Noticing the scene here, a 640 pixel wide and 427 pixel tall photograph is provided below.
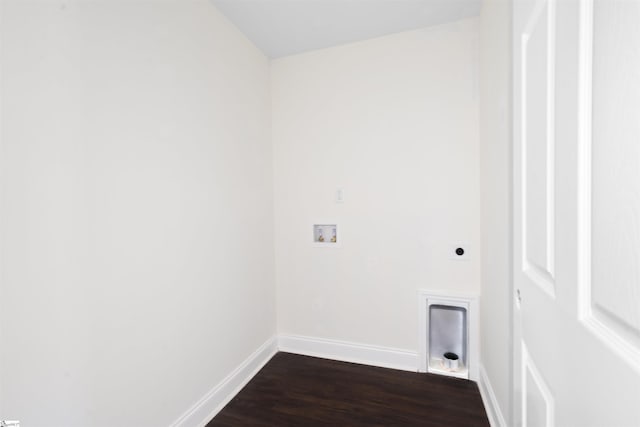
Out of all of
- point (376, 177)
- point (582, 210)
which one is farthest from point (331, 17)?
point (582, 210)

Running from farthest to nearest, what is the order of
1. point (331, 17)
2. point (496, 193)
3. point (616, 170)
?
point (331, 17)
point (496, 193)
point (616, 170)

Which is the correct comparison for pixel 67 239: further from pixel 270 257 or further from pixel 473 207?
pixel 473 207

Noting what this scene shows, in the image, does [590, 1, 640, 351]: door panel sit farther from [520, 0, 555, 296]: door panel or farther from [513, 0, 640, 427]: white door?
[520, 0, 555, 296]: door panel

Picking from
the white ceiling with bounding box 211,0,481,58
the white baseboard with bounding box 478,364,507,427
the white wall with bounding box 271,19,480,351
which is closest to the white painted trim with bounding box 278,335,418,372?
the white wall with bounding box 271,19,480,351

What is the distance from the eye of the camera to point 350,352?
7.52ft

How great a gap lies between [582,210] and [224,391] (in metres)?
2.07

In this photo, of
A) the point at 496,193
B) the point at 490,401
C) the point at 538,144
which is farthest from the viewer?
the point at 490,401

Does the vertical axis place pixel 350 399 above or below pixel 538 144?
below

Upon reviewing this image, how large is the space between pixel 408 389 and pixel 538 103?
1910 millimetres

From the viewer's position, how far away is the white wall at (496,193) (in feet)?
4.44

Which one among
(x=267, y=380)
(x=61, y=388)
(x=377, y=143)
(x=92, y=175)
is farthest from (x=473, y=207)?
(x=61, y=388)

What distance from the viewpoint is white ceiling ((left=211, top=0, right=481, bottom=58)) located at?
71.7 inches

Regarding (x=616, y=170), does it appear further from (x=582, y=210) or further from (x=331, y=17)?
(x=331, y=17)

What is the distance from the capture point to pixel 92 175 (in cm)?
114
